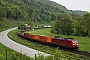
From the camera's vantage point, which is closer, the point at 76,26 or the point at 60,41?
the point at 60,41

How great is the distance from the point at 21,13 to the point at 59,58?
571 ft

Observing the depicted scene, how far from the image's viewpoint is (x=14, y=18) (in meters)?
191

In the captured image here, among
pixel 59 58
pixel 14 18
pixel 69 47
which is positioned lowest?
pixel 14 18

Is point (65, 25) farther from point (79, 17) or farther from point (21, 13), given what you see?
point (21, 13)

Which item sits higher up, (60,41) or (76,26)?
(60,41)

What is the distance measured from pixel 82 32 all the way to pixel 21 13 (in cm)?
10131

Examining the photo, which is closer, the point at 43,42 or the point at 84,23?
the point at 43,42

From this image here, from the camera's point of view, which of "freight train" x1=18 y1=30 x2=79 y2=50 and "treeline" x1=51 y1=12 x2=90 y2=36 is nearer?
"freight train" x1=18 y1=30 x2=79 y2=50

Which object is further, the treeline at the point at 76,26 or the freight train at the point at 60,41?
the treeline at the point at 76,26

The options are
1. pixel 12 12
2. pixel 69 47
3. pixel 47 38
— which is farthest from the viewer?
pixel 12 12

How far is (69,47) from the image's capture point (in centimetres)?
5278

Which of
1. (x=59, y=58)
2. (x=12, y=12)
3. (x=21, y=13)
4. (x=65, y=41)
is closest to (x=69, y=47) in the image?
(x=65, y=41)

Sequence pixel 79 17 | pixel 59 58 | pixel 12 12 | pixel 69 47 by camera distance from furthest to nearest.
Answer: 1. pixel 12 12
2. pixel 79 17
3. pixel 69 47
4. pixel 59 58

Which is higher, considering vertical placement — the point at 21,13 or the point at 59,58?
the point at 59,58
